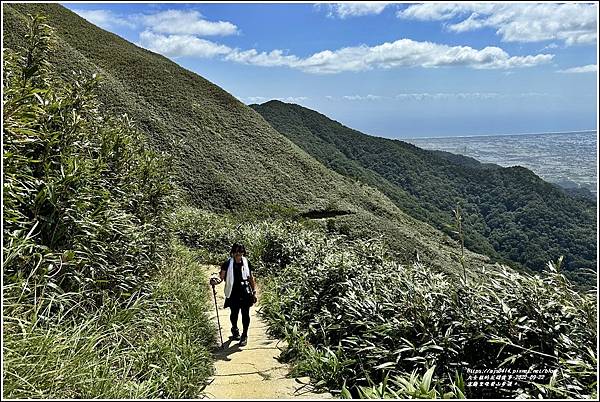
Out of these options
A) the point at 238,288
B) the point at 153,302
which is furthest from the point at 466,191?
the point at 153,302

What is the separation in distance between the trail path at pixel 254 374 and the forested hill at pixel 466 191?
3536 centimetres

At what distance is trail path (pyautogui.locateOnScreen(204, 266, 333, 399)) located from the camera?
4.32 m

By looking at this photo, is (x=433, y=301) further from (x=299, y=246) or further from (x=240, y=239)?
(x=240, y=239)

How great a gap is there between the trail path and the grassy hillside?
20837mm

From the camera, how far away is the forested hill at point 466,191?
49.2m

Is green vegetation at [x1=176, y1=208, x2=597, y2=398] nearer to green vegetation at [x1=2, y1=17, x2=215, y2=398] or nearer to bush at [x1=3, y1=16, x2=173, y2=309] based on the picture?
green vegetation at [x1=2, y1=17, x2=215, y2=398]

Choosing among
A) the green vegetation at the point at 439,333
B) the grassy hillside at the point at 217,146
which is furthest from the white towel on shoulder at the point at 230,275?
the grassy hillside at the point at 217,146

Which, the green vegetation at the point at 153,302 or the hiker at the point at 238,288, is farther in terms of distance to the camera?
the hiker at the point at 238,288

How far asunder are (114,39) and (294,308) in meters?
50.3

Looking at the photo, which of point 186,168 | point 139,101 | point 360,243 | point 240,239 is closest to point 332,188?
point 186,168

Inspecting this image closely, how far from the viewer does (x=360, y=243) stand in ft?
27.4

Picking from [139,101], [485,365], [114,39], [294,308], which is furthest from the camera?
[114,39]

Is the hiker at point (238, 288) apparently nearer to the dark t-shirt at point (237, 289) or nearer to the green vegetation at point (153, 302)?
the dark t-shirt at point (237, 289)

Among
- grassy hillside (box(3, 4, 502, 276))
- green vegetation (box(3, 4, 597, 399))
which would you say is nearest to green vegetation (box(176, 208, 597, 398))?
green vegetation (box(3, 4, 597, 399))
